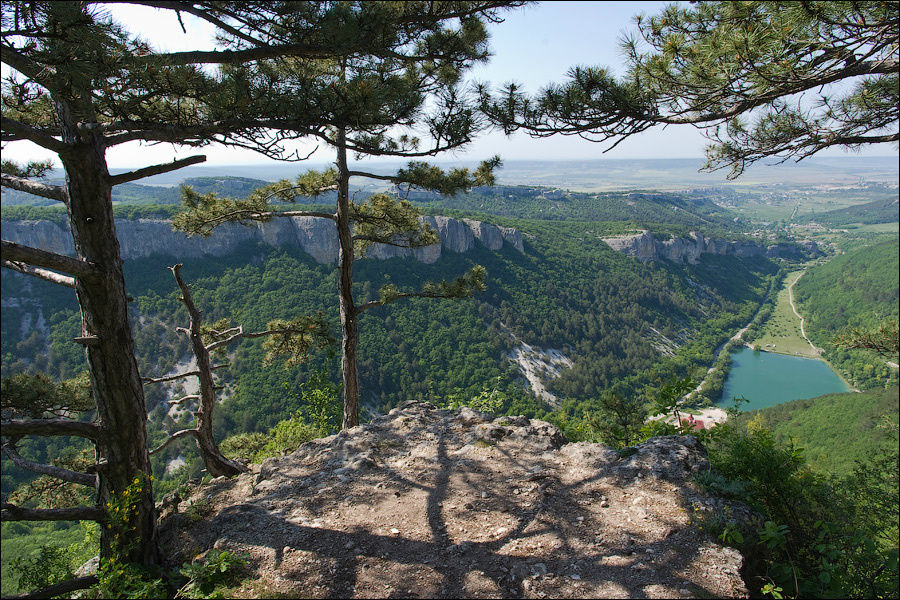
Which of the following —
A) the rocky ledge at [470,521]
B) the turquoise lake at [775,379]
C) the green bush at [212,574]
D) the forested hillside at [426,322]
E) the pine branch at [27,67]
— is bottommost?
the turquoise lake at [775,379]

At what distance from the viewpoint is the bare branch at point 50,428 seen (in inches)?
112

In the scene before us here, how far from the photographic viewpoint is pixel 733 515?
3264mm

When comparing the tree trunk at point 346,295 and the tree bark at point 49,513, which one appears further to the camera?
the tree trunk at point 346,295

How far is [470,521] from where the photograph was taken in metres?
3.64

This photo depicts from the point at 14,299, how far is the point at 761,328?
104 metres

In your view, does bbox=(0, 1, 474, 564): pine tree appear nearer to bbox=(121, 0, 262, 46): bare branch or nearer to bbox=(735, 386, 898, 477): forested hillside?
bbox=(121, 0, 262, 46): bare branch

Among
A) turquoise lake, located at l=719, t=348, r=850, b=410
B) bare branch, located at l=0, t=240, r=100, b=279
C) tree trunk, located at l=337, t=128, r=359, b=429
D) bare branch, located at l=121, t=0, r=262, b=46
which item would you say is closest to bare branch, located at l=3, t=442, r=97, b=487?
bare branch, located at l=0, t=240, r=100, b=279

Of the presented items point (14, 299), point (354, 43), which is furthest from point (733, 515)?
point (14, 299)

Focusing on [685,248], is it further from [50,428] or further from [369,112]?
[50,428]

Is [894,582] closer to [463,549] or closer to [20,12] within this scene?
[463,549]

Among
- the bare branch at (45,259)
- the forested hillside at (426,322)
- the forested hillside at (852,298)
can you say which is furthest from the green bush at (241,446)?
the forested hillside at (852,298)

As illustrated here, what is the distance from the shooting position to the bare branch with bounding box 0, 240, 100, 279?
2652 mm

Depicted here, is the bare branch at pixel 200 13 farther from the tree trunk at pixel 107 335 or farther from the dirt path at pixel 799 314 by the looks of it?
→ the dirt path at pixel 799 314

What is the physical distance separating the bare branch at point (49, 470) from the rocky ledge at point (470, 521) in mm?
922
